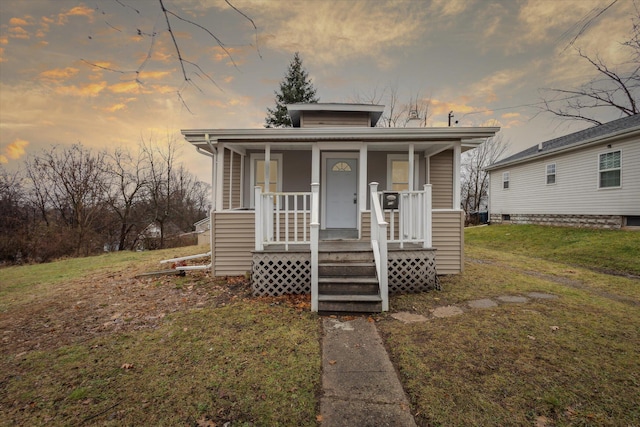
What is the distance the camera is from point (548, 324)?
366cm

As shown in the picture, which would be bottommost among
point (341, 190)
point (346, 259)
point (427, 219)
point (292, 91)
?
point (346, 259)

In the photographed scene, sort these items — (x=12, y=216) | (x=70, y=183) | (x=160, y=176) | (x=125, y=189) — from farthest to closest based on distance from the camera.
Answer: (x=160, y=176), (x=125, y=189), (x=70, y=183), (x=12, y=216)

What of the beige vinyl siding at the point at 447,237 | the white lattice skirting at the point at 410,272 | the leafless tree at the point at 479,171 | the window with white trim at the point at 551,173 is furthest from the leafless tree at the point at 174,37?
the leafless tree at the point at 479,171

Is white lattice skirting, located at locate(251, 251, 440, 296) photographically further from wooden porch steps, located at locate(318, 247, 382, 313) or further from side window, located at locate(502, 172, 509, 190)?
side window, located at locate(502, 172, 509, 190)

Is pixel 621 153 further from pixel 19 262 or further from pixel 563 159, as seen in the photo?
pixel 19 262

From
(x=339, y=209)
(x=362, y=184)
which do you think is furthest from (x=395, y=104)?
(x=362, y=184)

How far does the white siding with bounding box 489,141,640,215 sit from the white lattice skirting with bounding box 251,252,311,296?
13.0m

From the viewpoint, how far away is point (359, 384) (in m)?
2.53

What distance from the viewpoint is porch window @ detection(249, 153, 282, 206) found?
734 cm

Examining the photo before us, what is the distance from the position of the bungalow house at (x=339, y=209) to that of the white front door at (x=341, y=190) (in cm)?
3

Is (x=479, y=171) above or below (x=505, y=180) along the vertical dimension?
above

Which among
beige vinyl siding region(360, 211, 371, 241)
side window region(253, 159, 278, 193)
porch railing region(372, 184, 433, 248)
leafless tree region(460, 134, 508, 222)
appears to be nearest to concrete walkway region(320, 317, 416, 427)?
porch railing region(372, 184, 433, 248)

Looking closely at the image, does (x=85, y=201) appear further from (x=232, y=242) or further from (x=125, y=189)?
(x=232, y=242)

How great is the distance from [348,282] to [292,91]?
22.4 m
